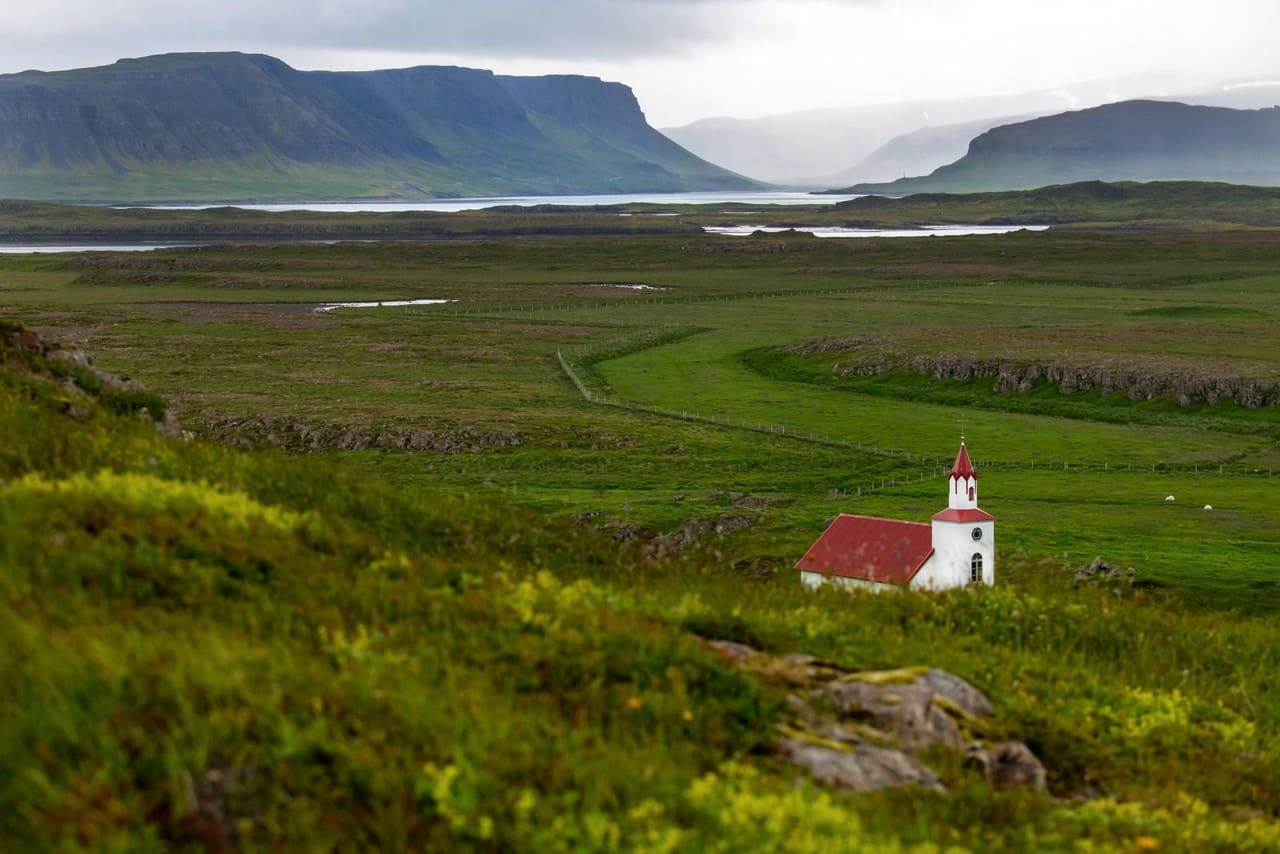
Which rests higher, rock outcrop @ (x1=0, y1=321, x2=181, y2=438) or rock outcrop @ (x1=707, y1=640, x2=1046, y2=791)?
rock outcrop @ (x1=0, y1=321, x2=181, y2=438)

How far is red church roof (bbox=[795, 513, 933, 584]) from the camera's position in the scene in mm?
37562

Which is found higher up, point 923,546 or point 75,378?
point 75,378

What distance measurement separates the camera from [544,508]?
51.4 meters

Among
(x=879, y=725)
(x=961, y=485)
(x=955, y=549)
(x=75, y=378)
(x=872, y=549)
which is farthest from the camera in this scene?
(x=872, y=549)

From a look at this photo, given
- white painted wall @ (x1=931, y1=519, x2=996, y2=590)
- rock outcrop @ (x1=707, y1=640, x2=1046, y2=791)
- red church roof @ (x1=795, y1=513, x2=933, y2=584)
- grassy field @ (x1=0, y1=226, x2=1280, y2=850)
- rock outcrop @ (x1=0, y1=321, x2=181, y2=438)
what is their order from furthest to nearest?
red church roof @ (x1=795, y1=513, x2=933, y2=584) < white painted wall @ (x1=931, y1=519, x2=996, y2=590) < rock outcrop @ (x1=0, y1=321, x2=181, y2=438) < rock outcrop @ (x1=707, y1=640, x2=1046, y2=791) < grassy field @ (x1=0, y1=226, x2=1280, y2=850)

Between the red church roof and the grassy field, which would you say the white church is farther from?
the grassy field

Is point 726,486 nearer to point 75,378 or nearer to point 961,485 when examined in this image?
point 961,485

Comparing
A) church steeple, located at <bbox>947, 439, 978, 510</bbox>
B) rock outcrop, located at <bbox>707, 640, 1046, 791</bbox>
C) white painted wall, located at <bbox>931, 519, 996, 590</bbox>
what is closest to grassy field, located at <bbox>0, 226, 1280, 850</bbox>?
rock outcrop, located at <bbox>707, 640, 1046, 791</bbox>

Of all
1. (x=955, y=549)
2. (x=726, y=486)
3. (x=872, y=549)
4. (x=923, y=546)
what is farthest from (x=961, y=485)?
(x=726, y=486)

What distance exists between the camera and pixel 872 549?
126 feet

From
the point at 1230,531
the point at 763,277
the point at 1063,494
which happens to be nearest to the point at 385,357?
the point at 1063,494

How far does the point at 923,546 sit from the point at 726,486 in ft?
66.9

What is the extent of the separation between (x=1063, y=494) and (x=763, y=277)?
123 metres

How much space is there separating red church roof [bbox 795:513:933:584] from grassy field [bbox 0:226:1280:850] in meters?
3.41
